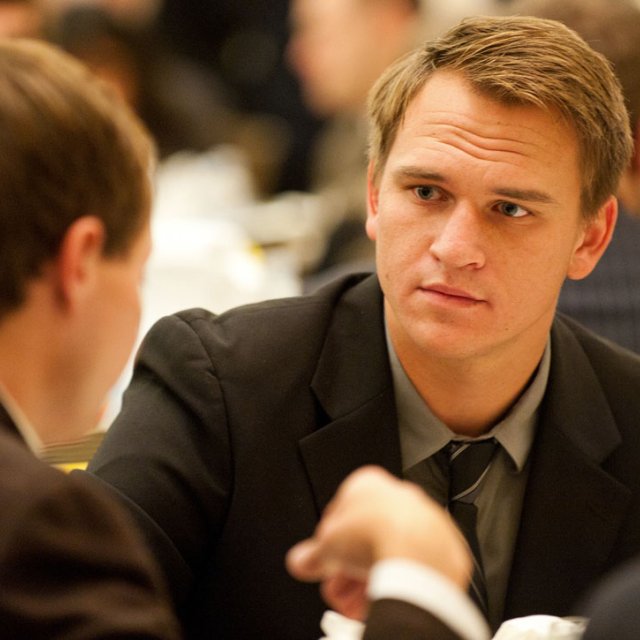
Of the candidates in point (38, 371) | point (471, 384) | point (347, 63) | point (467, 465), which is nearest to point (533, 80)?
point (471, 384)

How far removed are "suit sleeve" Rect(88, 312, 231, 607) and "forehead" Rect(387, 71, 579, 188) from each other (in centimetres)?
45

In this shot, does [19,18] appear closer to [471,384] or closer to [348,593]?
[471,384]

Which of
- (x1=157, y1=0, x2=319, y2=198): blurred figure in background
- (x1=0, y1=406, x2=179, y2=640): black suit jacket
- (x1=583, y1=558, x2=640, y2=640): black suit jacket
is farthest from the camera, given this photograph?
(x1=157, y1=0, x2=319, y2=198): blurred figure in background

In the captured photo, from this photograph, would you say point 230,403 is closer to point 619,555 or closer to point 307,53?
point 619,555

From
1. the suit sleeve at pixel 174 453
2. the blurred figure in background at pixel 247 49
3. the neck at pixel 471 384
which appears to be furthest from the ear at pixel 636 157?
the blurred figure in background at pixel 247 49

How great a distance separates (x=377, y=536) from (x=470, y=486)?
599 mm

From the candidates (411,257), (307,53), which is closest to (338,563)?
(411,257)

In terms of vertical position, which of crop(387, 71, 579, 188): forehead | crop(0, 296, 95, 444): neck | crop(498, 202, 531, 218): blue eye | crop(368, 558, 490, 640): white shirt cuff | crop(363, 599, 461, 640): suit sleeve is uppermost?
crop(387, 71, 579, 188): forehead

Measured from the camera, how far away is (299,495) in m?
1.81

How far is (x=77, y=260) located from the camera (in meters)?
1.32

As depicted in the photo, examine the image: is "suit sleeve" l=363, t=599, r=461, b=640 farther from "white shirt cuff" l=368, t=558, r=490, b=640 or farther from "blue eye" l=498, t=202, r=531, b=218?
"blue eye" l=498, t=202, r=531, b=218

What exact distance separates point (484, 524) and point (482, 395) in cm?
20

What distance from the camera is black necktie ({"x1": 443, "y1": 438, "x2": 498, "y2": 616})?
71.8 inches

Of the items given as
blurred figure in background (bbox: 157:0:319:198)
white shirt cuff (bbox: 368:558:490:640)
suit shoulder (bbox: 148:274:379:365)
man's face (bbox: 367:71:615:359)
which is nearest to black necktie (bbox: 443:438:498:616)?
man's face (bbox: 367:71:615:359)
